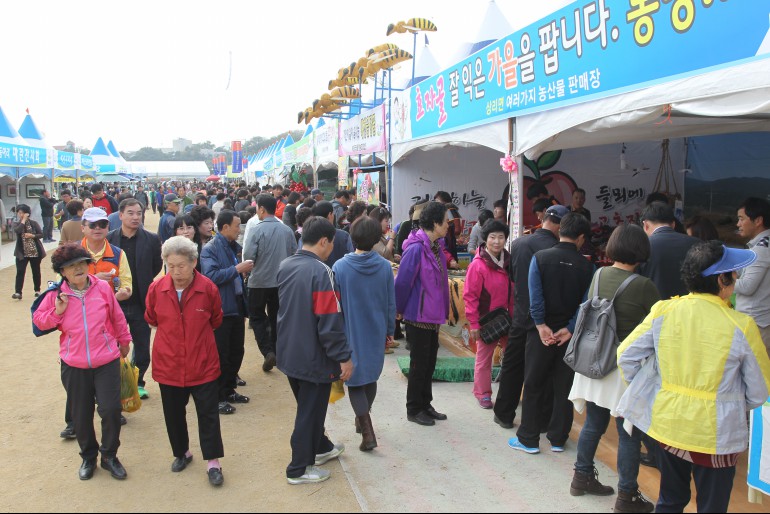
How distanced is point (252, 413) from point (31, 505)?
5.69 ft

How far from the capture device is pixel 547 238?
13.9ft

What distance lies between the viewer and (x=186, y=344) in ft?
11.7

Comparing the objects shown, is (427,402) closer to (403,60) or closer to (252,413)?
(252,413)

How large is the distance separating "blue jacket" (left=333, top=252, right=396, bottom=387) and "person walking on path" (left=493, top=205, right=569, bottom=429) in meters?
0.96

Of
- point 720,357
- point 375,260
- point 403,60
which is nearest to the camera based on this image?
point 720,357

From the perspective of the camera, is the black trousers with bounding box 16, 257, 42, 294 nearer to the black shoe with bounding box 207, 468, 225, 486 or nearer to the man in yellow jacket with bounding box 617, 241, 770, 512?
the black shoe with bounding box 207, 468, 225, 486

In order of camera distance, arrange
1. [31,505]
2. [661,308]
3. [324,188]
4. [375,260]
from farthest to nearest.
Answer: [324,188]
[375,260]
[31,505]
[661,308]

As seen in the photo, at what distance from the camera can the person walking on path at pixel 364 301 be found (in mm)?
3865

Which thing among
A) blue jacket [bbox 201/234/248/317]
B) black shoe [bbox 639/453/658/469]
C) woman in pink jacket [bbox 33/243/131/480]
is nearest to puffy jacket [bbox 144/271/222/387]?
woman in pink jacket [bbox 33/243/131/480]

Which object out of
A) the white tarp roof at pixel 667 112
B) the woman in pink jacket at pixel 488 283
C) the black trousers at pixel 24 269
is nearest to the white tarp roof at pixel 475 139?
the white tarp roof at pixel 667 112

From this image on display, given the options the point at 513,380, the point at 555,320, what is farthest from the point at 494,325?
the point at 555,320

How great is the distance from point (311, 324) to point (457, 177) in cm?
735

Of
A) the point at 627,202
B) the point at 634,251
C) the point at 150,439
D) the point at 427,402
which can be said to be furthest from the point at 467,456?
the point at 627,202

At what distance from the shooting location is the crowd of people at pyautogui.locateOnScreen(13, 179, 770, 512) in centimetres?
254
